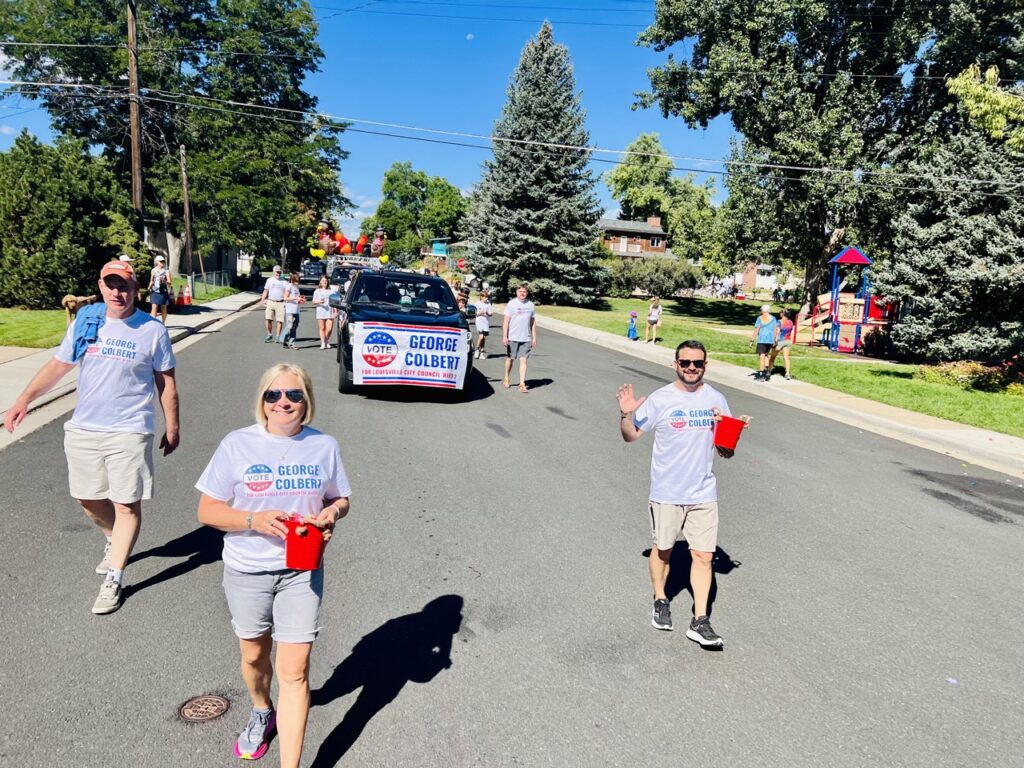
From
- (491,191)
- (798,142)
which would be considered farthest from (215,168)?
(798,142)

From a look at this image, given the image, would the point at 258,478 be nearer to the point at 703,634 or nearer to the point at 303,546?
the point at 303,546

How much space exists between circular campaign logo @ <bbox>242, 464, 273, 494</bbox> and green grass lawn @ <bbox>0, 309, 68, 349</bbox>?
1319 centimetres

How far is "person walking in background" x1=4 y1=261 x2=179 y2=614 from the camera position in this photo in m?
4.01

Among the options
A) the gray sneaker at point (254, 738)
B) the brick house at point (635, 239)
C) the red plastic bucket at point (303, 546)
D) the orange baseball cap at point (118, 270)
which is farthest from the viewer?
the brick house at point (635, 239)

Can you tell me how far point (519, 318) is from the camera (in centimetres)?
1170

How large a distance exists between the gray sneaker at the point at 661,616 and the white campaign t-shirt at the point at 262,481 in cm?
227

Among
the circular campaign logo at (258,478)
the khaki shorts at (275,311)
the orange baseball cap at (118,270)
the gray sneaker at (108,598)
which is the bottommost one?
the gray sneaker at (108,598)

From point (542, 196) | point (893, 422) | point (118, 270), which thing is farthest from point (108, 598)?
point (542, 196)

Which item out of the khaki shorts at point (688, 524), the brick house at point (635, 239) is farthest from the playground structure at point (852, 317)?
the brick house at point (635, 239)

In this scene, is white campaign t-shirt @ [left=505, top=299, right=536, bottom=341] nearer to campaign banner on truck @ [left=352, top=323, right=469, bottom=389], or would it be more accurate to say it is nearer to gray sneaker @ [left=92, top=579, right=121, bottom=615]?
campaign banner on truck @ [left=352, top=323, right=469, bottom=389]

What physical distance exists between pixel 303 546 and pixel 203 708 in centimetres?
117

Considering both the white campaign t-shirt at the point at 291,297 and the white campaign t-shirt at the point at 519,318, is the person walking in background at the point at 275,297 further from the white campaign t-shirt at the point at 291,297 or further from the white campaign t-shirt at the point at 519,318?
the white campaign t-shirt at the point at 519,318

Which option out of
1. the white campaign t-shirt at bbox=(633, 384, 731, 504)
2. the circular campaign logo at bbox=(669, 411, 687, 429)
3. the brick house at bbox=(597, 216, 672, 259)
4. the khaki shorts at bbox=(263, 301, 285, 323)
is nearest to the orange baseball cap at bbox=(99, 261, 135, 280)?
the white campaign t-shirt at bbox=(633, 384, 731, 504)

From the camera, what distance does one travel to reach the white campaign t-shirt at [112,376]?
13.2ft
